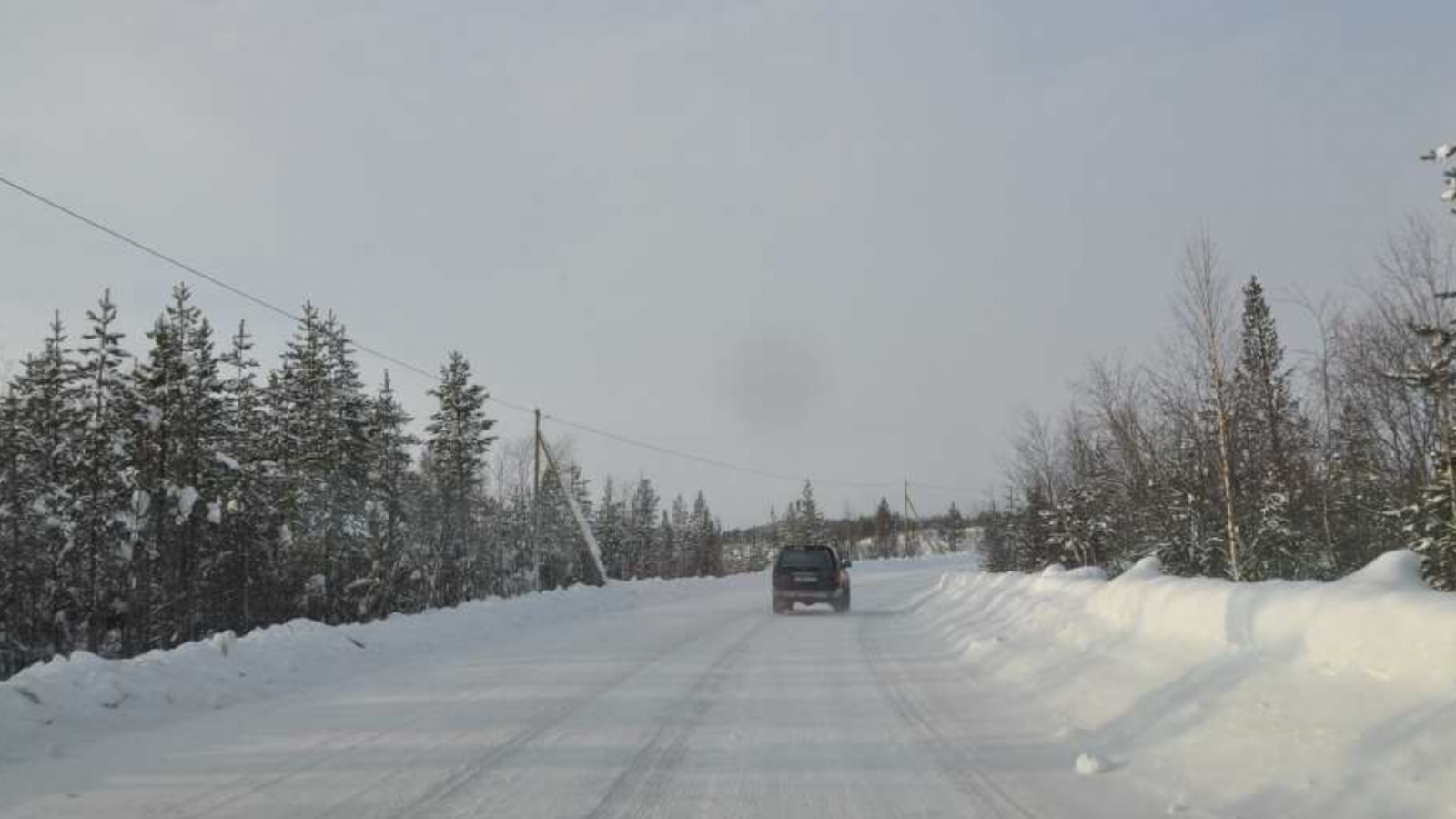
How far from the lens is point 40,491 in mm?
33000

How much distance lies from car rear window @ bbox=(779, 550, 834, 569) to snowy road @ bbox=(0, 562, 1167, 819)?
40.0 ft

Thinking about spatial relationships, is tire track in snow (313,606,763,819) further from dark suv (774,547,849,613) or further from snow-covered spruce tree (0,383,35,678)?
snow-covered spruce tree (0,383,35,678)

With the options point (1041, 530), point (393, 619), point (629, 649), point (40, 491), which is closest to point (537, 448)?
point (40, 491)

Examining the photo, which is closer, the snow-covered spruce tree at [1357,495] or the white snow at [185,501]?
the snow-covered spruce tree at [1357,495]

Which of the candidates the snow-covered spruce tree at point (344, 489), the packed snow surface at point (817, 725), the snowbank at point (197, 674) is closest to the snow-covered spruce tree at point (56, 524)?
the snow-covered spruce tree at point (344, 489)

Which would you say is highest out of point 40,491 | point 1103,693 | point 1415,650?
point 40,491

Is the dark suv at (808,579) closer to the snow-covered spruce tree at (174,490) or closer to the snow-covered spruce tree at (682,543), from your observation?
the snow-covered spruce tree at (174,490)

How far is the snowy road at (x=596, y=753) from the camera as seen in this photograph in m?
5.41

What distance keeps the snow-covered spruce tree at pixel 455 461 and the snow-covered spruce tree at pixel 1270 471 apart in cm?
3885

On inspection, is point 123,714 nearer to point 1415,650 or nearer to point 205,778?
point 205,778

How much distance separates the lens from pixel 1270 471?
95.1 ft

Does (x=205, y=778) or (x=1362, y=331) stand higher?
(x=1362, y=331)

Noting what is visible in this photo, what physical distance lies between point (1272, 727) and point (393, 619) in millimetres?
14017

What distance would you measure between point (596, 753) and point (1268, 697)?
4.95 m
